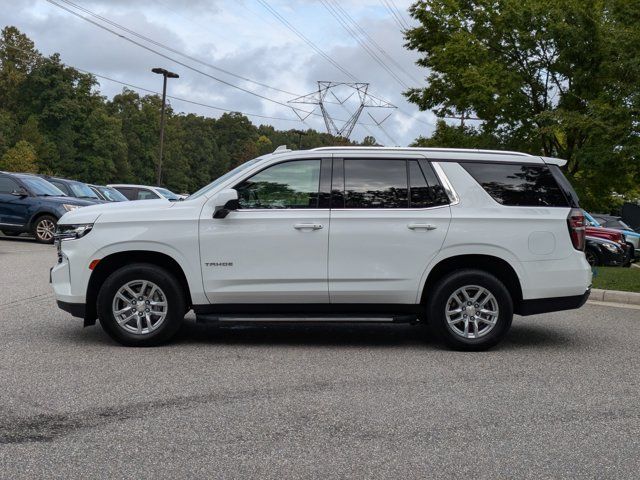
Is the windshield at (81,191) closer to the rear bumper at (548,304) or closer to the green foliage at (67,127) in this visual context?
the rear bumper at (548,304)


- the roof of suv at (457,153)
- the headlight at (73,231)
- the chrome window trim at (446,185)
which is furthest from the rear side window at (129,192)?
the chrome window trim at (446,185)

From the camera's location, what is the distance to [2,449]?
14.5ft

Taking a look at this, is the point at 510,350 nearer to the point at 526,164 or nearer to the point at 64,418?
the point at 526,164

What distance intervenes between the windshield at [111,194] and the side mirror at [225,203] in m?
18.3

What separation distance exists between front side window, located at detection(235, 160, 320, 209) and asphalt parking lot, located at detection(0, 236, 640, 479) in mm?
1415

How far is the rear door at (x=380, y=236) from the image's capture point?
7.38 meters

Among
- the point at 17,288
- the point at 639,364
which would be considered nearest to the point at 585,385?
the point at 639,364

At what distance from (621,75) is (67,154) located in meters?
75.8

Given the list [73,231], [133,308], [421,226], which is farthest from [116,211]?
[421,226]

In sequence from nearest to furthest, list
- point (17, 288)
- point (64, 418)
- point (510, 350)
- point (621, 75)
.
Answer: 1. point (64, 418)
2. point (510, 350)
3. point (17, 288)
4. point (621, 75)

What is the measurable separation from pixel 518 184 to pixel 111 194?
2035cm

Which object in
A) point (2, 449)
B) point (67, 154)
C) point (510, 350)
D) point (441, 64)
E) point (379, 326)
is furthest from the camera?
point (67, 154)

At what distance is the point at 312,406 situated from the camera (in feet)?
17.9

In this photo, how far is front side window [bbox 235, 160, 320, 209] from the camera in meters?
7.52
